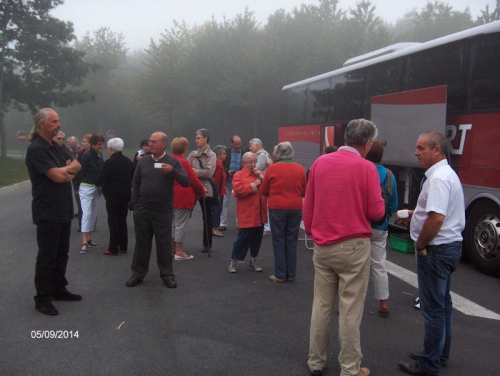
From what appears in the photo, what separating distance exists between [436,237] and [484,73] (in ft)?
16.3

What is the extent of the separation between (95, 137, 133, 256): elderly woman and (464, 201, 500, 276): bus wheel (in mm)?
5190

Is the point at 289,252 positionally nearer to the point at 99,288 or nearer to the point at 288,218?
the point at 288,218

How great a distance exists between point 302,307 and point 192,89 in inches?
1575

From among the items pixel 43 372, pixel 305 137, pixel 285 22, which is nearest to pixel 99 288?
pixel 43 372

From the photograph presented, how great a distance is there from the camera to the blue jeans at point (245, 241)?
646 cm

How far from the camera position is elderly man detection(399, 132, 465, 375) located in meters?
3.36

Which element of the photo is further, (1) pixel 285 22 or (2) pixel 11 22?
(1) pixel 285 22

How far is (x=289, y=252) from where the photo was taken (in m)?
6.08

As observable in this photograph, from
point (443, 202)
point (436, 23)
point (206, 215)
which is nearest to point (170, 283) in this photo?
point (206, 215)

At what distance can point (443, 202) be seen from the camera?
3.32m

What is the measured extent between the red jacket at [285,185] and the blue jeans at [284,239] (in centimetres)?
9

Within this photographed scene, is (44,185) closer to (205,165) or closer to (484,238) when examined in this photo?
(205,165)

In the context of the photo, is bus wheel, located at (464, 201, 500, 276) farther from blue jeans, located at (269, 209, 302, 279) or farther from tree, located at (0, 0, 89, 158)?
tree, located at (0, 0, 89, 158)

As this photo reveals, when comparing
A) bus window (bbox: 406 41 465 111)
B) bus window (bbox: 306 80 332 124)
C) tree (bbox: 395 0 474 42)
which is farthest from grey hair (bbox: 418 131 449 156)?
tree (bbox: 395 0 474 42)
